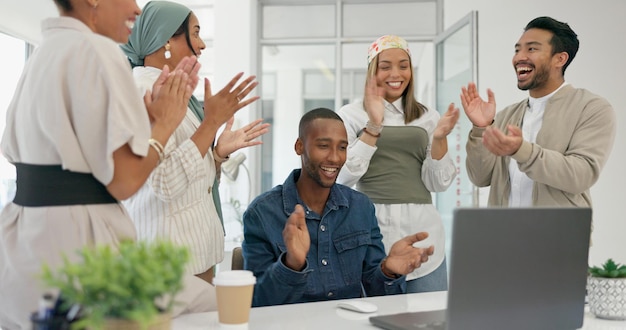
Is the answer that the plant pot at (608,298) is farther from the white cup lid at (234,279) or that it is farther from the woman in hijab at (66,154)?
the woman in hijab at (66,154)

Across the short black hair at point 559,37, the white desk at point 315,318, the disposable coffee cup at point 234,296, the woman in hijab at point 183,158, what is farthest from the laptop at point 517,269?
the short black hair at point 559,37

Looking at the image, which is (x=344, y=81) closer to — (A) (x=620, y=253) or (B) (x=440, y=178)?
(A) (x=620, y=253)

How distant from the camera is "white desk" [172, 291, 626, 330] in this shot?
1.32 meters

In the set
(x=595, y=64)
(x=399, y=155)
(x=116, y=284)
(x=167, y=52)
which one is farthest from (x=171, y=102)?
(x=595, y=64)

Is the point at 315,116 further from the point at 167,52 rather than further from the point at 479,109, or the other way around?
the point at 479,109

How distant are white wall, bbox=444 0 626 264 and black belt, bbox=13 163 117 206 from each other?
4490mm

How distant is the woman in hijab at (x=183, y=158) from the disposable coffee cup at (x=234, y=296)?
524 millimetres

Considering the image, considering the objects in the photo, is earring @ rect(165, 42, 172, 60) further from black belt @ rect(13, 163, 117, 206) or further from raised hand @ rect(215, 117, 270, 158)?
black belt @ rect(13, 163, 117, 206)

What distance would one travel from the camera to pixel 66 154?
1213 millimetres

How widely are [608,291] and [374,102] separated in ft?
4.12

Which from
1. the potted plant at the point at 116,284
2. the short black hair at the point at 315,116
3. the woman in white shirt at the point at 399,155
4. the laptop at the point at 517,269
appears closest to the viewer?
the potted plant at the point at 116,284

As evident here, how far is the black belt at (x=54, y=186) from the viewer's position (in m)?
1.24

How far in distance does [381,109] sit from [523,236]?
1404mm

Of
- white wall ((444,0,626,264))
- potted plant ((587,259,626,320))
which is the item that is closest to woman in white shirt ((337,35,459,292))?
potted plant ((587,259,626,320))
